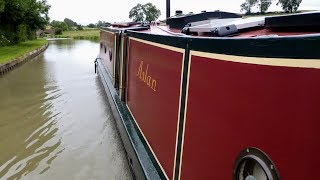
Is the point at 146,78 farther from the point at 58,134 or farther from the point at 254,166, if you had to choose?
the point at 58,134

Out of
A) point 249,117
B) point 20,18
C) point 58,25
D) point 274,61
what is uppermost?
point 58,25

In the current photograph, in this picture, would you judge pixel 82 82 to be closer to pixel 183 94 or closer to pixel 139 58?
pixel 139 58

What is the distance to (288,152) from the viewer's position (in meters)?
1.51

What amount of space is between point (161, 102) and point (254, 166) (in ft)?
5.69

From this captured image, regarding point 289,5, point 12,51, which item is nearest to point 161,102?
point 289,5

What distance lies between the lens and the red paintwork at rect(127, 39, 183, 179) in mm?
2986

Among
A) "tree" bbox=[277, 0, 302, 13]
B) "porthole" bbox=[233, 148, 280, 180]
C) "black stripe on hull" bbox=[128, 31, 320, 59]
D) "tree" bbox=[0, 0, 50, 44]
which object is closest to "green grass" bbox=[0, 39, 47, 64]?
"tree" bbox=[0, 0, 50, 44]

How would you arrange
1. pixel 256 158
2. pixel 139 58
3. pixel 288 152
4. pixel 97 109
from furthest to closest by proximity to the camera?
pixel 97 109 < pixel 139 58 < pixel 256 158 < pixel 288 152

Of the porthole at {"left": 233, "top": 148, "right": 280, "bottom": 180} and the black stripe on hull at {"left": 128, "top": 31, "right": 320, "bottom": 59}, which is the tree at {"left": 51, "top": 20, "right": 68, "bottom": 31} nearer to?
the black stripe on hull at {"left": 128, "top": 31, "right": 320, "bottom": 59}

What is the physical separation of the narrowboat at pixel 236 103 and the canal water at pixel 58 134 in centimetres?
169

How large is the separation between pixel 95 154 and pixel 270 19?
4144 mm

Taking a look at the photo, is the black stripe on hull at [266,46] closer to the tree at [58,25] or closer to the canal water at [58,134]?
the canal water at [58,134]

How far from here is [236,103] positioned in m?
1.91

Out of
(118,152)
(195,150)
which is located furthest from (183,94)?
(118,152)
